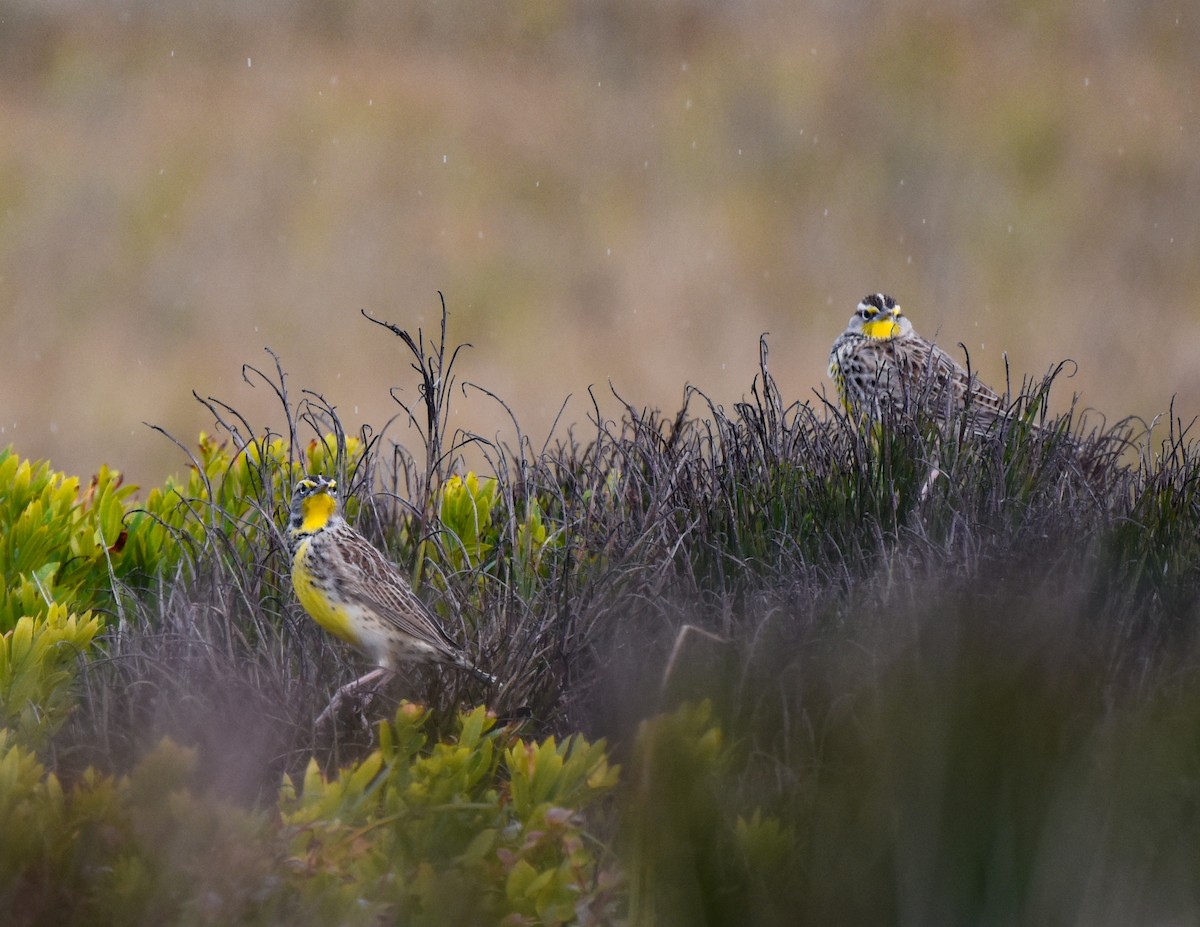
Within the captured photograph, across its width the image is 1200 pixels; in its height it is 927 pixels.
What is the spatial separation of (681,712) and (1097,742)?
2.32 ft

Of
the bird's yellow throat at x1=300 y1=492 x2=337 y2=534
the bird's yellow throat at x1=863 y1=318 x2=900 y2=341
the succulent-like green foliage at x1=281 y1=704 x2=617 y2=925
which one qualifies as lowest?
the succulent-like green foliage at x1=281 y1=704 x2=617 y2=925

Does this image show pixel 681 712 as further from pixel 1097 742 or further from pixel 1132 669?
pixel 1132 669

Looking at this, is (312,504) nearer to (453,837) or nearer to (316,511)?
(316,511)

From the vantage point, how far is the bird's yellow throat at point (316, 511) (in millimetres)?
4477

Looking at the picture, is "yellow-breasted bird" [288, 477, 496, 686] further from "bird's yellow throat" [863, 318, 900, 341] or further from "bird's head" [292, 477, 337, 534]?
"bird's yellow throat" [863, 318, 900, 341]

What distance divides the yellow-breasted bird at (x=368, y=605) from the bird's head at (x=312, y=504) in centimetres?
8

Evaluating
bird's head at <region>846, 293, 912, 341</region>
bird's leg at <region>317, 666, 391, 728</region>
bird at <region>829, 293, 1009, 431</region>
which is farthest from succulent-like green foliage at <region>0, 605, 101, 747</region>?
bird's head at <region>846, 293, 912, 341</region>

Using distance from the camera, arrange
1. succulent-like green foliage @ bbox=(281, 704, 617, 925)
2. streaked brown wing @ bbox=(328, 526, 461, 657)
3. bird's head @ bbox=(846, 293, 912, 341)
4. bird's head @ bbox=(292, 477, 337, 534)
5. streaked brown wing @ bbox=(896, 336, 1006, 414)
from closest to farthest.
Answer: succulent-like green foliage @ bbox=(281, 704, 617, 925), streaked brown wing @ bbox=(328, 526, 461, 657), bird's head @ bbox=(292, 477, 337, 534), streaked brown wing @ bbox=(896, 336, 1006, 414), bird's head @ bbox=(846, 293, 912, 341)

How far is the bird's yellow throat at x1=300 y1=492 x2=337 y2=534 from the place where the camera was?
4477 mm

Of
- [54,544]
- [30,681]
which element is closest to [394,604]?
[30,681]

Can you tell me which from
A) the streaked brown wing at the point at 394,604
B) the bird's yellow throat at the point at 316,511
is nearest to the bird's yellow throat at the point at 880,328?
the bird's yellow throat at the point at 316,511

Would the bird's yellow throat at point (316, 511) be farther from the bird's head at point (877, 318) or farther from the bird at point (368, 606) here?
the bird's head at point (877, 318)

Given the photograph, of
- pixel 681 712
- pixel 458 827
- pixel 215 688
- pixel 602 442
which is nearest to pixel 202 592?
pixel 215 688

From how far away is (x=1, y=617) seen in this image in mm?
4828
